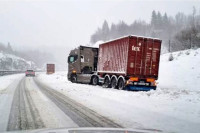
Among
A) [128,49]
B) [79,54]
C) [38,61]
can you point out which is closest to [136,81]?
[128,49]

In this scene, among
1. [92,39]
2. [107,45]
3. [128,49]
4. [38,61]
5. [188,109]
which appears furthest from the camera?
[38,61]

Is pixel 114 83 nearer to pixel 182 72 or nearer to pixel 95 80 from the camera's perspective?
pixel 95 80

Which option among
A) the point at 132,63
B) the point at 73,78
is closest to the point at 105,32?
the point at 73,78

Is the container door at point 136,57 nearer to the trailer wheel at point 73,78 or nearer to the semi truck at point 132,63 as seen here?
the semi truck at point 132,63

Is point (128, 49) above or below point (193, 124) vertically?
above

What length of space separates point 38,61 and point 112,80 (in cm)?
18315

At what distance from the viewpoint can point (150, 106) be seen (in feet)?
30.9

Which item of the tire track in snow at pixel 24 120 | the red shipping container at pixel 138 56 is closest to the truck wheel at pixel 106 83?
the red shipping container at pixel 138 56

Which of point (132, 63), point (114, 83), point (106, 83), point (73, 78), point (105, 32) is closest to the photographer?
point (132, 63)

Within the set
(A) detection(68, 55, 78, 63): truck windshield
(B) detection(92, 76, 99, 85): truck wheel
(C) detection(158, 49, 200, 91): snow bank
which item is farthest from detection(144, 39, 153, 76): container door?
(A) detection(68, 55, 78, 63): truck windshield

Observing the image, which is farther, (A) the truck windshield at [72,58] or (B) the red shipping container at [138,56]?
(A) the truck windshield at [72,58]

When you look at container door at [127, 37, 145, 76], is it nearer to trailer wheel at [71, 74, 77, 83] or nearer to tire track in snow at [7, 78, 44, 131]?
tire track in snow at [7, 78, 44, 131]

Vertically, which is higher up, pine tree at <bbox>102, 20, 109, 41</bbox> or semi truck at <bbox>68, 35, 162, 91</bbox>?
pine tree at <bbox>102, 20, 109, 41</bbox>

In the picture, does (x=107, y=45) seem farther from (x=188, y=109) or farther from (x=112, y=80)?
(x=188, y=109)
